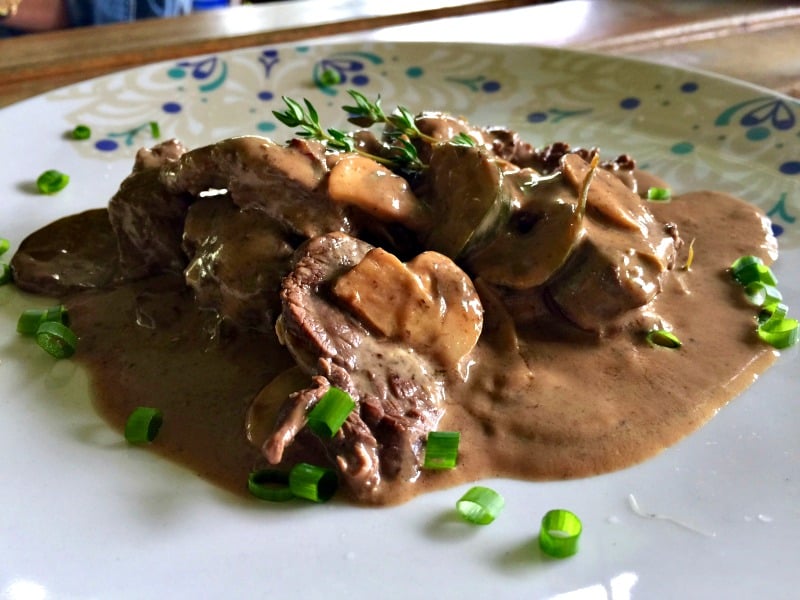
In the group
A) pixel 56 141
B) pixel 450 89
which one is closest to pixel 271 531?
pixel 56 141

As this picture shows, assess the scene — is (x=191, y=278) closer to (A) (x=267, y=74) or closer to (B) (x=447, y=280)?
(B) (x=447, y=280)

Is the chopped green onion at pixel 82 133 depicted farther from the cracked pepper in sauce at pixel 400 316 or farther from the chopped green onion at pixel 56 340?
the chopped green onion at pixel 56 340

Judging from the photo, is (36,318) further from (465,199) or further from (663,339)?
(663,339)

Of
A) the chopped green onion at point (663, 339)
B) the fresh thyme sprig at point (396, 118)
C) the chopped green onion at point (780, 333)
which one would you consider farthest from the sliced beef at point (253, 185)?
the chopped green onion at point (780, 333)

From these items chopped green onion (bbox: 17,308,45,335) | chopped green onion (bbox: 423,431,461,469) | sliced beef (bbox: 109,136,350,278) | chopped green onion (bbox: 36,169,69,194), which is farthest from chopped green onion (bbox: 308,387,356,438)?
chopped green onion (bbox: 36,169,69,194)

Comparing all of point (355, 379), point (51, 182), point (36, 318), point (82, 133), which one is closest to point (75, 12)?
point (82, 133)
